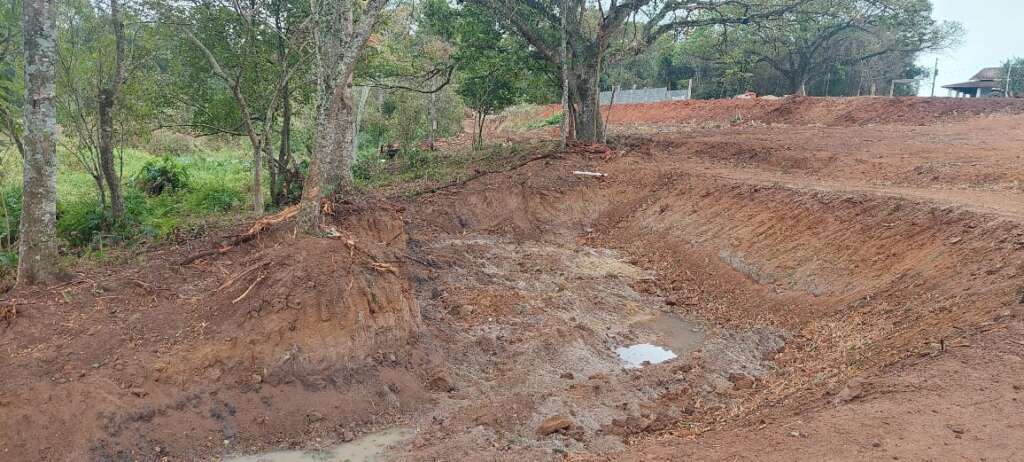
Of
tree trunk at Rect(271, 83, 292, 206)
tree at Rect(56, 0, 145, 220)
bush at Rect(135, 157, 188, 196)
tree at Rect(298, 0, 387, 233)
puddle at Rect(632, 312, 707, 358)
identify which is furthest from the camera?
bush at Rect(135, 157, 188, 196)

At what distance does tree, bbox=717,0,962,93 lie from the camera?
14930mm

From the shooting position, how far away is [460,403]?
245 inches

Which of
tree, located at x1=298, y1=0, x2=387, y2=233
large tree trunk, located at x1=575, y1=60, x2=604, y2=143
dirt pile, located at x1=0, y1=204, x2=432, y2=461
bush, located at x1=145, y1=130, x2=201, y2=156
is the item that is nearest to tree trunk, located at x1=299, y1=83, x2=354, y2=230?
tree, located at x1=298, y1=0, x2=387, y2=233

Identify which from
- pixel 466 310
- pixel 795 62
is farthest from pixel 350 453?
pixel 795 62

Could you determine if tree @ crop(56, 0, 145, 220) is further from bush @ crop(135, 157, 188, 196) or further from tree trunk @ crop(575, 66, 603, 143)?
tree trunk @ crop(575, 66, 603, 143)

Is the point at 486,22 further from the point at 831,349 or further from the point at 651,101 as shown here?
the point at 651,101

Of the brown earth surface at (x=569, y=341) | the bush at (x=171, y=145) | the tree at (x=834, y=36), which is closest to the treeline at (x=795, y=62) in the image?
the tree at (x=834, y=36)

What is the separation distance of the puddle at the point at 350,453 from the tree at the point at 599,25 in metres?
11.9

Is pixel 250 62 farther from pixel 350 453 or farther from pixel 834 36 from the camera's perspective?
pixel 834 36

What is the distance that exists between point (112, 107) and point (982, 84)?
134 ft

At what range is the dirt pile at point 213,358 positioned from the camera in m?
5.11

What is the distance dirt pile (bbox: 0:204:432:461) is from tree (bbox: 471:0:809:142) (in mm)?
10588

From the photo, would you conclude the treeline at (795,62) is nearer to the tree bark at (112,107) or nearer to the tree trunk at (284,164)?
the tree trunk at (284,164)

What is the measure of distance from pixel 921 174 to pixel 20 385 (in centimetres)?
1278
